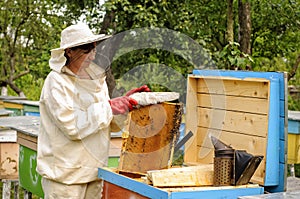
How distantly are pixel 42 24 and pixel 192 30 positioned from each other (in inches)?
123

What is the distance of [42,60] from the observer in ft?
29.9

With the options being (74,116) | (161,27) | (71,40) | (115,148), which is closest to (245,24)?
(161,27)

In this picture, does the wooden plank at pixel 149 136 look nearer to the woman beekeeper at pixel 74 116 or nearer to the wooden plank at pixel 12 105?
the woman beekeeper at pixel 74 116

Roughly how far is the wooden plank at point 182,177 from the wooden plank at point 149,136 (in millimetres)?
257

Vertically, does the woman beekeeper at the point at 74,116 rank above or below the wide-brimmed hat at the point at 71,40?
below

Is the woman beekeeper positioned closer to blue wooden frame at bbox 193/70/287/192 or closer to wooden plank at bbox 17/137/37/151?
blue wooden frame at bbox 193/70/287/192

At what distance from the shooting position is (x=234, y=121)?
284cm

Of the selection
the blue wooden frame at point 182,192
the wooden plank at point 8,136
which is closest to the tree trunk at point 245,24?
the wooden plank at point 8,136

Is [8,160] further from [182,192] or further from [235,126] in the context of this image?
[182,192]

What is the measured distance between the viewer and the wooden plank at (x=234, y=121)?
2.62 metres

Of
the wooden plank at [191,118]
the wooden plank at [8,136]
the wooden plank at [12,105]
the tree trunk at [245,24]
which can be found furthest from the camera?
the wooden plank at [12,105]

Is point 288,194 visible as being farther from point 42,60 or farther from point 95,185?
point 42,60

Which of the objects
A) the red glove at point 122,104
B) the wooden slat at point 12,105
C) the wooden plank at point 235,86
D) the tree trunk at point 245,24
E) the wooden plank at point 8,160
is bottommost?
the wooden plank at point 8,160

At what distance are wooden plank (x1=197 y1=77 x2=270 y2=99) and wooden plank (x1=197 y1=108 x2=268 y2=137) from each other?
0.10m
